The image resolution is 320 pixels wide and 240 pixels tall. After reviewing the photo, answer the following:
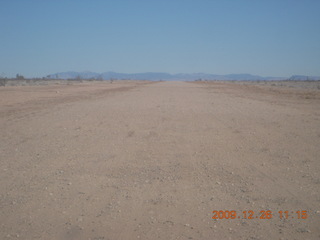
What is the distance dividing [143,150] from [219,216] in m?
3.05

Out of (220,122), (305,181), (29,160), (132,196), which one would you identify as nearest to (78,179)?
(132,196)

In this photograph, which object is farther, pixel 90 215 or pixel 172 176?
pixel 172 176

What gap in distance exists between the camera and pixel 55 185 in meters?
4.57

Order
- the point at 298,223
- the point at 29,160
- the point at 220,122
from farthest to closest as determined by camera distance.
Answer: the point at 220,122, the point at 29,160, the point at 298,223

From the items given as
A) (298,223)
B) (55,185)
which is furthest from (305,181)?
(55,185)

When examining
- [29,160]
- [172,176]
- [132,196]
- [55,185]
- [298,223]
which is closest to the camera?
[298,223]

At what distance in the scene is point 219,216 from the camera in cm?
372

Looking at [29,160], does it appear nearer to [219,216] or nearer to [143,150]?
[143,150]

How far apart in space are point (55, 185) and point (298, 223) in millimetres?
3676
